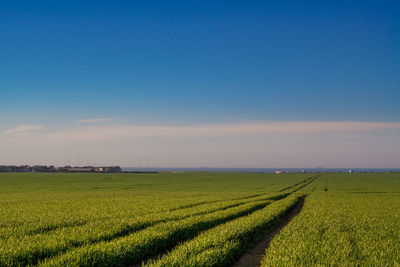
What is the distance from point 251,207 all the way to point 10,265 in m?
20.6

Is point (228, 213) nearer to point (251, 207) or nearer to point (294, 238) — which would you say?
point (251, 207)

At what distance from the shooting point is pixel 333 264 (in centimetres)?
972

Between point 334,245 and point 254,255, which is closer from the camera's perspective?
point 334,245

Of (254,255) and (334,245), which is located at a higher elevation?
(334,245)

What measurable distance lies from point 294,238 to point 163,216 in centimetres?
924

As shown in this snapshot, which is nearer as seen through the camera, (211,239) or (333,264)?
(333,264)

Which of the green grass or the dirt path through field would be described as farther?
the dirt path through field

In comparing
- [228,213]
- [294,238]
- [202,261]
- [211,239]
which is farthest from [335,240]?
[228,213]

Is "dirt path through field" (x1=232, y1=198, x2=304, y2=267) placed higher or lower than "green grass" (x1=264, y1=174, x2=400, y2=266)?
lower

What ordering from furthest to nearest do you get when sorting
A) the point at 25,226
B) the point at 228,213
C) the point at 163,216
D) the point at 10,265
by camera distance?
the point at 228,213 < the point at 163,216 < the point at 25,226 < the point at 10,265

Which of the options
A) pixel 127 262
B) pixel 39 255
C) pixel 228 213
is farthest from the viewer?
pixel 228 213

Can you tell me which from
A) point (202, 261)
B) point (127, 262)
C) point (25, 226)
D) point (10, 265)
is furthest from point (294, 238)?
point (25, 226)

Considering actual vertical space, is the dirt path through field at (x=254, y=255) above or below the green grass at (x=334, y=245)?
below

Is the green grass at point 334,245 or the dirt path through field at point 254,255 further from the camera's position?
the dirt path through field at point 254,255
